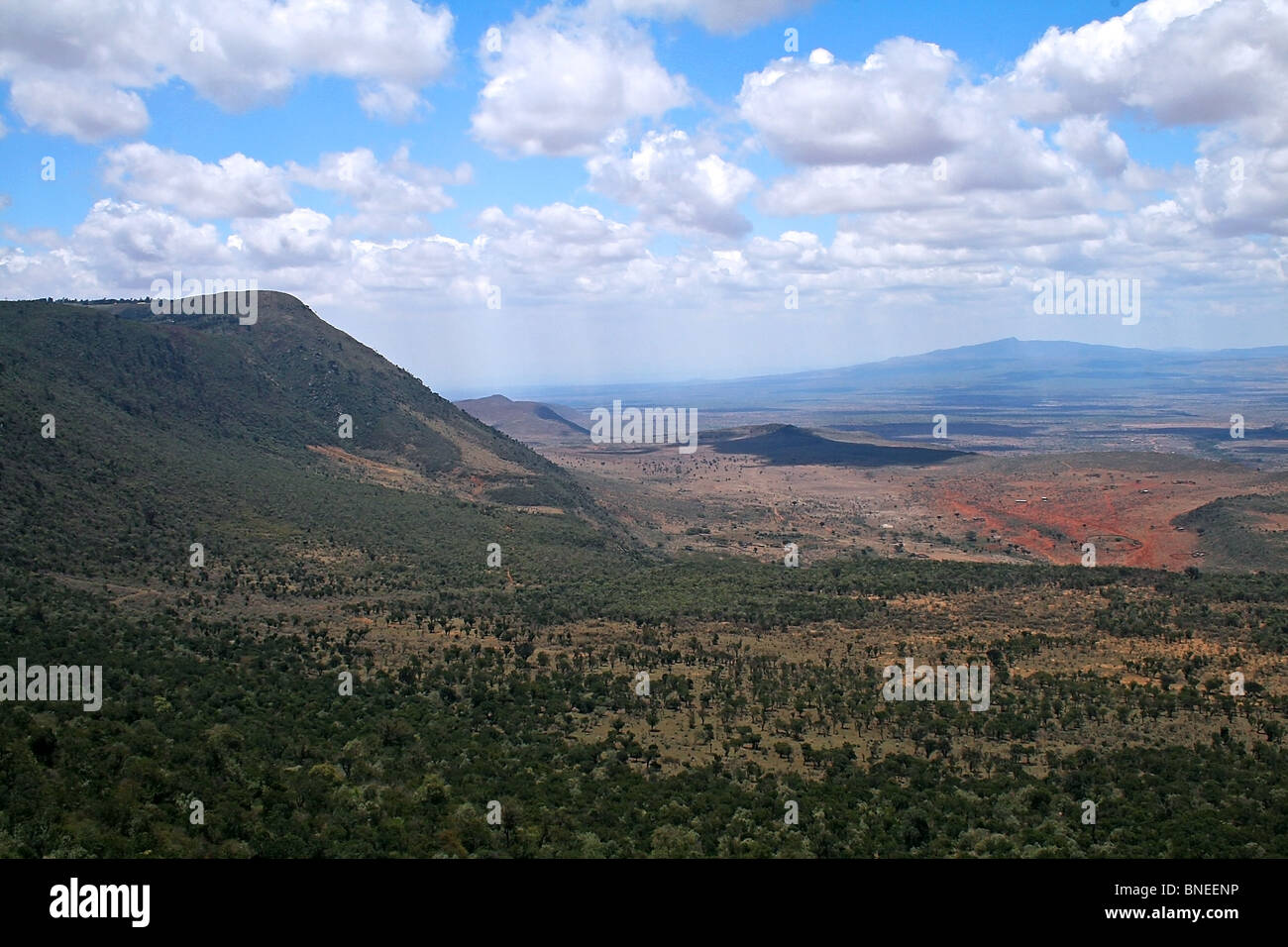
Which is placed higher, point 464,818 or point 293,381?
point 293,381

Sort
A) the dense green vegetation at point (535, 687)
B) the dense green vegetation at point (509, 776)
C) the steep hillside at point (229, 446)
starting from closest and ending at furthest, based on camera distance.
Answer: the dense green vegetation at point (509, 776), the dense green vegetation at point (535, 687), the steep hillside at point (229, 446)

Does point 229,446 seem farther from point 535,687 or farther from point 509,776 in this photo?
point 509,776

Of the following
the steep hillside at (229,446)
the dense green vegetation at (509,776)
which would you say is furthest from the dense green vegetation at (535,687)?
the steep hillside at (229,446)

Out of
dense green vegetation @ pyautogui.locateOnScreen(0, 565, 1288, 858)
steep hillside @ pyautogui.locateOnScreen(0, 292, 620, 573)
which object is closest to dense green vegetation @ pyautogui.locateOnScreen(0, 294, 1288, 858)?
dense green vegetation @ pyautogui.locateOnScreen(0, 565, 1288, 858)

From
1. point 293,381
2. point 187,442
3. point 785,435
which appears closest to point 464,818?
point 187,442

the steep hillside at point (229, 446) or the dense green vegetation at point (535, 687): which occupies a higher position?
the steep hillside at point (229, 446)

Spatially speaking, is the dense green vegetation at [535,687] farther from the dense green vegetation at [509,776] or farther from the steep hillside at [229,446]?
the steep hillside at [229,446]

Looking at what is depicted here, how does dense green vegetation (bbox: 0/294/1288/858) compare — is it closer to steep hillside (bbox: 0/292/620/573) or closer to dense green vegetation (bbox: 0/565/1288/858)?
dense green vegetation (bbox: 0/565/1288/858)

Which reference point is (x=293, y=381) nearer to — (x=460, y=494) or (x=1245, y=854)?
(x=460, y=494)

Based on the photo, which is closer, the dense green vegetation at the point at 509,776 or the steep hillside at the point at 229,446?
the dense green vegetation at the point at 509,776
